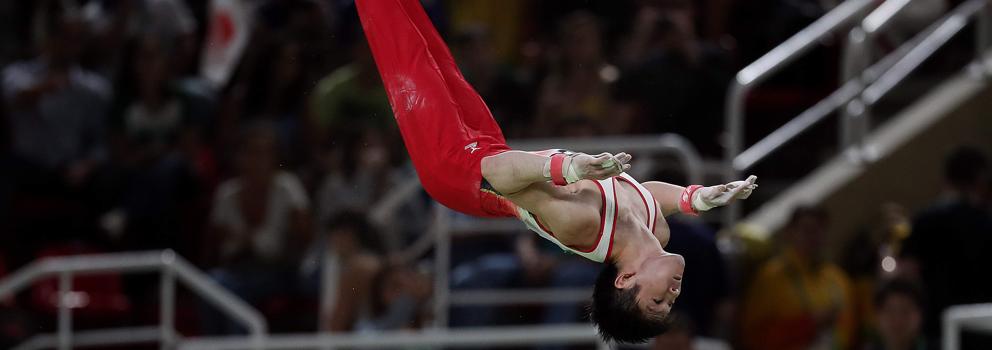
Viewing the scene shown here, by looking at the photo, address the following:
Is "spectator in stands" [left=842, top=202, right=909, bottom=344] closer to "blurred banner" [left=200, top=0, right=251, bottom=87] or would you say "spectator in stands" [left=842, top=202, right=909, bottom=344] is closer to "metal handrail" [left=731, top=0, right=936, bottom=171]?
"metal handrail" [left=731, top=0, right=936, bottom=171]

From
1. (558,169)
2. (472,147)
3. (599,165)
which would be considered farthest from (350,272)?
(599,165)

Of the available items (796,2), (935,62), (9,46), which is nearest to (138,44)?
(9,46)

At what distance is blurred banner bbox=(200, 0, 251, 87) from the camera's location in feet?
34.6

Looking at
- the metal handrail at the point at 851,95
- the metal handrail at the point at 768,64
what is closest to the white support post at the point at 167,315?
the metal handrail at the point at 768,64

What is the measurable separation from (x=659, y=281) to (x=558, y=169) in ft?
2.30

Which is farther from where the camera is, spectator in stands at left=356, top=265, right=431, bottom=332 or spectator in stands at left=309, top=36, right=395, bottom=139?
spectator in stands at left=309, top=36, right=395, bottom=139

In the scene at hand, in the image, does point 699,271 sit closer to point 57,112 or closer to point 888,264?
point 888,264

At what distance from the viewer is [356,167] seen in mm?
9320

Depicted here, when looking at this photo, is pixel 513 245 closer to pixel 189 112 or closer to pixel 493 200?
pixel 189 112

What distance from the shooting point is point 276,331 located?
912cm

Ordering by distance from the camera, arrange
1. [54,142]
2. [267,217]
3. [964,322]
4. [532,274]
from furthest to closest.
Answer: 1. [54,142]
2. [267,217]
3. [532,274]
4. [964,322]

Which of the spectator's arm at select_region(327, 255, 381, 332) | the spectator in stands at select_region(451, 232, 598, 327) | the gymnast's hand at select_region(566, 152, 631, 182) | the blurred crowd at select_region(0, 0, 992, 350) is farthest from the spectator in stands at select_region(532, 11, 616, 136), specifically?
the gymnast's hand at select_region(566, 152, 631, 182)

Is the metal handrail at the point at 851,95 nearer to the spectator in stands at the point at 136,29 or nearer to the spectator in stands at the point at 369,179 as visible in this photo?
the spectator in stands at the point at 369,179

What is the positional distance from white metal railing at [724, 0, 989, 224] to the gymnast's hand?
3527mm
